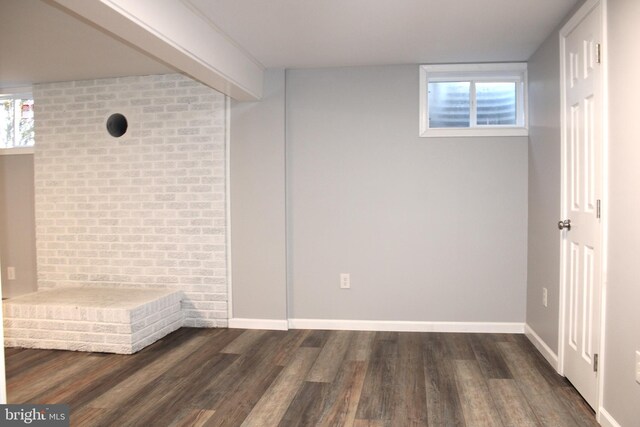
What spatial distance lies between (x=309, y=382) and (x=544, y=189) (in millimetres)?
2037

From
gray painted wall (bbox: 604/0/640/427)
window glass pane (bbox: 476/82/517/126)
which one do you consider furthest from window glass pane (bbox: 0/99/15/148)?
gray painted wall (bbox: 604/0/640/427)

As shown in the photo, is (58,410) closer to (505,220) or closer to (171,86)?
(171,86)

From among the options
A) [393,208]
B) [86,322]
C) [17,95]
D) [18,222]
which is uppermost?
[17,95]

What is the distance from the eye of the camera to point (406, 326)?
404cm

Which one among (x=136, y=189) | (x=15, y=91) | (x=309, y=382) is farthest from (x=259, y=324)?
(x=15, y=91)

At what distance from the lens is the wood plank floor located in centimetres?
250

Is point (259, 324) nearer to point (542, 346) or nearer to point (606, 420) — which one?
point (542, 346)

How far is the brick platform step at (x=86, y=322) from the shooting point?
11.6 ft

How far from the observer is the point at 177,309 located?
13.7 ft

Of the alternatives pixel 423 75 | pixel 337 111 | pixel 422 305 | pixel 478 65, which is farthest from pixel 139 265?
pixel 478 65
